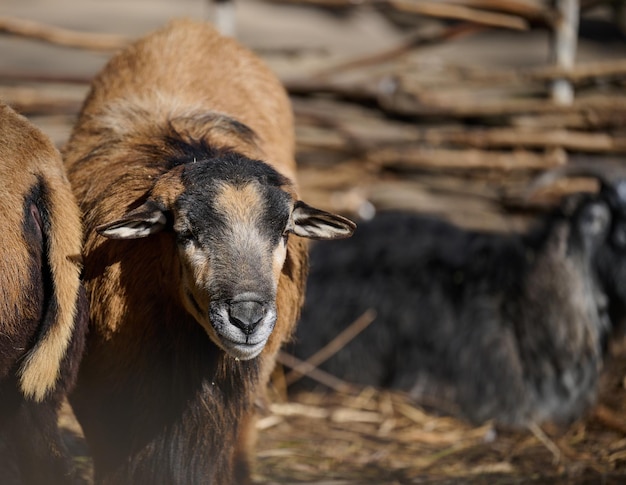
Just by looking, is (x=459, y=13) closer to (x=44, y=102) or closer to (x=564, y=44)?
(x=564, y=44)

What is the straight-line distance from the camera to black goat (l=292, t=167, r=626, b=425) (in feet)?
22.7

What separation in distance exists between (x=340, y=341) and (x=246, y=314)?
3807 millimetres

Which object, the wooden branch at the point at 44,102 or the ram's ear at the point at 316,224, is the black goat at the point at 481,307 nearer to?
the wooden branch at the point at 44,102

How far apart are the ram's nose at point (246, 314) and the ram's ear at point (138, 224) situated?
0.55 meters

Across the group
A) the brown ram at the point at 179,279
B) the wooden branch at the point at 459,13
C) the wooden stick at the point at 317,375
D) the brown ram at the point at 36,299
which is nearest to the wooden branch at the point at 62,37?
the wooden branch at the point at 459,13

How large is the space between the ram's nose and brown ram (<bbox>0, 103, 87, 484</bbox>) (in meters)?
0.71

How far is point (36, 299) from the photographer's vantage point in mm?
3721

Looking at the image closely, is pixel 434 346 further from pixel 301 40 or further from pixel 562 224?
pixel 301 40

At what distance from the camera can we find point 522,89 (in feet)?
31.8

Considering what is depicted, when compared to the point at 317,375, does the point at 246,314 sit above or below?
above

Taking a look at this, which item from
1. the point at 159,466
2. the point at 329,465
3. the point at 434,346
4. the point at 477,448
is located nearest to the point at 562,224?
the point at 434,346

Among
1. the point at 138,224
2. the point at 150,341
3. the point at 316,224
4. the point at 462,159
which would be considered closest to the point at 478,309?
the point at 462,159

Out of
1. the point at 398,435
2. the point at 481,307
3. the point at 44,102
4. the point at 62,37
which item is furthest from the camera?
the point at 44,102

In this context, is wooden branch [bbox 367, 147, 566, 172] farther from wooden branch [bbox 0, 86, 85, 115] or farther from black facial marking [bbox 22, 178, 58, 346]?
black facial marking [bbox 22, 178, 58, 346]
